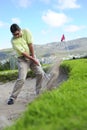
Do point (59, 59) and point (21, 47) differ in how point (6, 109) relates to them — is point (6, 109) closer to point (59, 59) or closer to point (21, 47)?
point (21, 47)

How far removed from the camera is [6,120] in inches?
363

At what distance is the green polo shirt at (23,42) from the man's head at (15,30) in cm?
12

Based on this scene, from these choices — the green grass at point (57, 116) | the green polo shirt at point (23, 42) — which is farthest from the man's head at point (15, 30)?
the green grass at point (57, 116)

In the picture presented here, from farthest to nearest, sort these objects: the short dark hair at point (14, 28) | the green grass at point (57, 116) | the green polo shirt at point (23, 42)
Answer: the green polo shirt at point (23, 42) → the short dark hair at point (14, 28) → the green grass at point (57, 116)

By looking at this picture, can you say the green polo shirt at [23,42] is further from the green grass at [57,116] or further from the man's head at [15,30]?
the green grass at [57,116]

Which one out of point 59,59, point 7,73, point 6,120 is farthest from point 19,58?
→ point 7,73

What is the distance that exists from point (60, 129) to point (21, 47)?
8256 millimetres

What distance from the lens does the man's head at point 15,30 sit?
1209cm

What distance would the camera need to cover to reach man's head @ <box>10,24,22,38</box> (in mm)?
12086

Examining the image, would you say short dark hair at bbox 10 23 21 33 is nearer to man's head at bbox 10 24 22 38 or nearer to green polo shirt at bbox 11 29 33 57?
man's head at bbox 10 24 22 38

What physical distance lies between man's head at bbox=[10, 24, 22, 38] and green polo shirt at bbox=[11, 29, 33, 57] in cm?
12

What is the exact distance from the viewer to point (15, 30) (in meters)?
12.1

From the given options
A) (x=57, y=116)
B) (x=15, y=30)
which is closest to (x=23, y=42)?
(x=15, y=30)

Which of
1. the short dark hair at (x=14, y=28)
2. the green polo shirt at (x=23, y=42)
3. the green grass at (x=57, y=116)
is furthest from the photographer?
the green polo shirt at (x=23, y=42)
